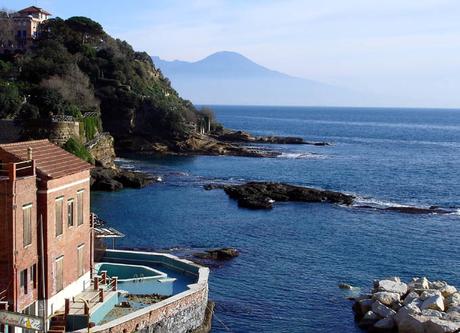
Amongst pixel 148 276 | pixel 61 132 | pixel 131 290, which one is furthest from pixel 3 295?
pixel 61 132

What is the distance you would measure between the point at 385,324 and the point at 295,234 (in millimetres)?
20294

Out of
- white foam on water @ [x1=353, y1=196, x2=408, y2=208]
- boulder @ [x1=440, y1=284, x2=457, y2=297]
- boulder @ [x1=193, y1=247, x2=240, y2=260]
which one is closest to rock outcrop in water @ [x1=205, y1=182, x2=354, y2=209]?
white foam on water @ [x1=353, y1=196, x2=408, y2=208]

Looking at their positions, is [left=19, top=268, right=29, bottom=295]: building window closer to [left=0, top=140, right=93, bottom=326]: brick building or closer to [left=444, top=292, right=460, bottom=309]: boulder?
[left=0, top=140, right=93, bottom=326]: brick building

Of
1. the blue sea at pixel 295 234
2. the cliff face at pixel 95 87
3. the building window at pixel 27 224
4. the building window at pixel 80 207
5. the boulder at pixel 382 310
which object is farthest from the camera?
the cliff face at pixel 95 87

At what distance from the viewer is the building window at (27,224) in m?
21.2

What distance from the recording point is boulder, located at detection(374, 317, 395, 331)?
29391 millimetres

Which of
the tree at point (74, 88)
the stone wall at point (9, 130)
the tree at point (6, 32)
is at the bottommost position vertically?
the stone wall at point (9, 130)

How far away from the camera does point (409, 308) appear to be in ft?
96.6

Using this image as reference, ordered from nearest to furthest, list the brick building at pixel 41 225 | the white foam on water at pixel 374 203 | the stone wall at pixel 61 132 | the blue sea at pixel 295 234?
the brick building at pixel 41 225 < the blue sea at pixel 295 234 < the white foam on water at pixel 374 203 < the stone wall at pixel 61 132

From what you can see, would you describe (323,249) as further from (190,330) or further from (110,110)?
(110,110)

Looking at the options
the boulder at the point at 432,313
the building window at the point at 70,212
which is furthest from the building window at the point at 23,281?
the boulder at the point at 432,313

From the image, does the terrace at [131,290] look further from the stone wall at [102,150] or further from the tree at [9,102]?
the tree at [9,102]

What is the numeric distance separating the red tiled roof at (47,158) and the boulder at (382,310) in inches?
A: 590

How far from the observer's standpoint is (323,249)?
147 feet
